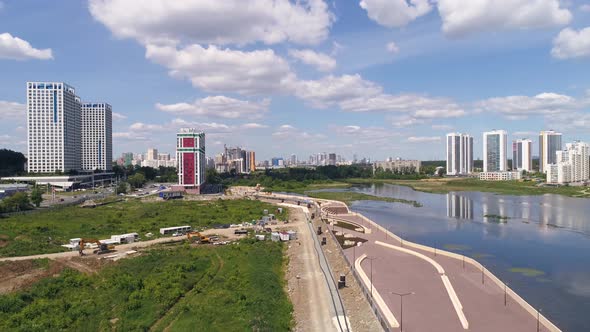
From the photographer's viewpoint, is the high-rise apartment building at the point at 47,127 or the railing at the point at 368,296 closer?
the railing at the point at 368,296

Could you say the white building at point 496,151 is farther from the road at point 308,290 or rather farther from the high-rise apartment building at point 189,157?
the road at point 308,290

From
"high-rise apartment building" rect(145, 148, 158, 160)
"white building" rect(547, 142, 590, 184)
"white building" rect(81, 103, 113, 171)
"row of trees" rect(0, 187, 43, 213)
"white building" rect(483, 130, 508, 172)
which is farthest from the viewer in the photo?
"high-rise apartment building" rect(145, 148, 158, 160)

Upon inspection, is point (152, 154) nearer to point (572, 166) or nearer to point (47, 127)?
point (47, 127)

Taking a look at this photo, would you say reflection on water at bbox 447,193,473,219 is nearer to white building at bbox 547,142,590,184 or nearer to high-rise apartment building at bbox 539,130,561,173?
white building at bbox 547,142,590,184

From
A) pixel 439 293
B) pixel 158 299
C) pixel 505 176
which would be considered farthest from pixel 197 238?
pixel 505 176

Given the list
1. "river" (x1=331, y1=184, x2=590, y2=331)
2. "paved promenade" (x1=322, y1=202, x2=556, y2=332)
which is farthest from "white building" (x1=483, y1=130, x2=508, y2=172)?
"paved promenade" (x1=322, y1=202, x2=556, y2=332)

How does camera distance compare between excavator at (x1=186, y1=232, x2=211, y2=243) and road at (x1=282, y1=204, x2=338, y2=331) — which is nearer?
road at (x1=282, y1=204, x2=338, y2=331)

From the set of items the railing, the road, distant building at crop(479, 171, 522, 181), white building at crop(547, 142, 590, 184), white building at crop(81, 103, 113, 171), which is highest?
white building at crop(81, 103, 113, 171)

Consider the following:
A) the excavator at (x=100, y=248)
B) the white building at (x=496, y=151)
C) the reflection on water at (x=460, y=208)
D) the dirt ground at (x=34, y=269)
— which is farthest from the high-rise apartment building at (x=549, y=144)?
the dirt ground at (x=34, y=269)
